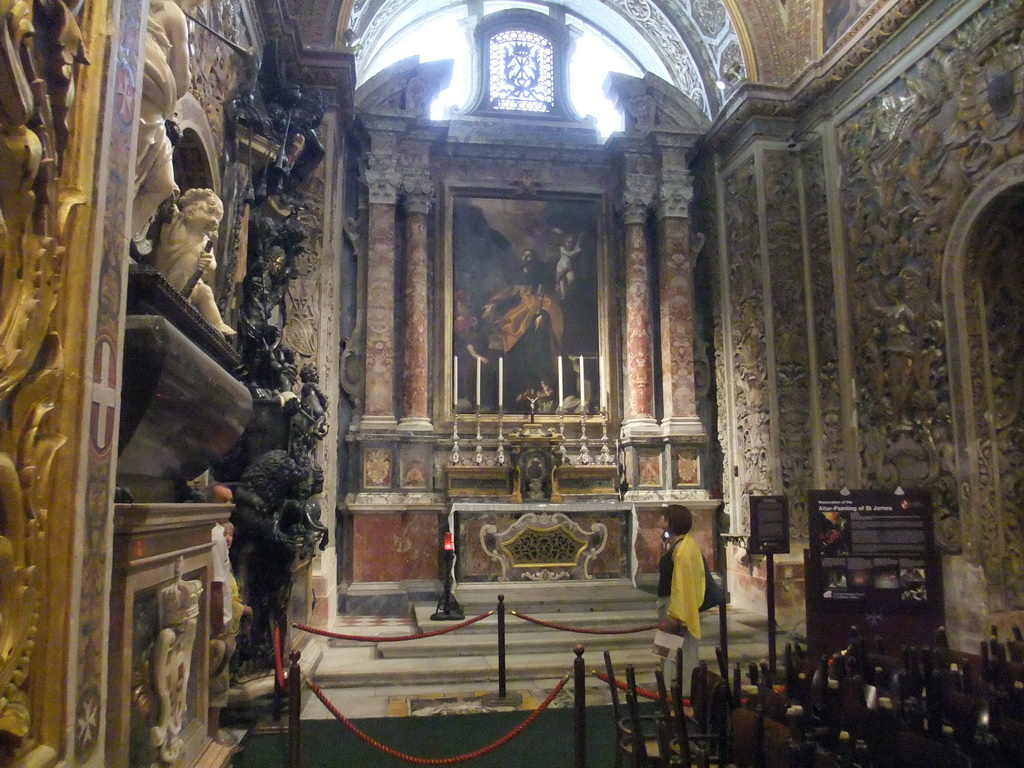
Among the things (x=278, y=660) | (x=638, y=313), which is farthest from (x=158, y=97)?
(x=638, y=313)

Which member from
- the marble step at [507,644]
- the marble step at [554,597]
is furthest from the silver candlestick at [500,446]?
the marble step at [507,644]

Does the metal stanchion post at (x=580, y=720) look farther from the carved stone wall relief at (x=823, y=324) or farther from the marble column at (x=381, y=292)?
the marble column at (x=381, y=292)

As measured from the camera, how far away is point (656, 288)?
11.4 m

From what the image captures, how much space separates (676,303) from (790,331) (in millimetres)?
1845

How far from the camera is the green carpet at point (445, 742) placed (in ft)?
15.0

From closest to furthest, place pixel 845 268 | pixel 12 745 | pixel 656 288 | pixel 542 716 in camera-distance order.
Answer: pixel 12 745, pixel 542 716, pixel 845 268, pixel 656 288

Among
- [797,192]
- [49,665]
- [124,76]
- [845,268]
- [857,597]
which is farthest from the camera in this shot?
[797,192]

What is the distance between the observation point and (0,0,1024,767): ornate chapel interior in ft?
8.23

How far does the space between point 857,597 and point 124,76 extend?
583 cm

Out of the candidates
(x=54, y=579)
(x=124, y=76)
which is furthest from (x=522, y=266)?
(x=54, y=579)

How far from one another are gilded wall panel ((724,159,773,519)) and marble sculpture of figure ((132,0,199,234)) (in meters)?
7.85

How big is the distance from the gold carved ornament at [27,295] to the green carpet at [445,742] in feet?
9.05

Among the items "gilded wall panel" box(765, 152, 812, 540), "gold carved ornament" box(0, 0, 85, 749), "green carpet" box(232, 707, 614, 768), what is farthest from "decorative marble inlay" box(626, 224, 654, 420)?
"gold carved ornament" box(0, 0, 85, 749)

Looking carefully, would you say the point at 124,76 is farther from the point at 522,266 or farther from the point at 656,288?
the point at 656,288
